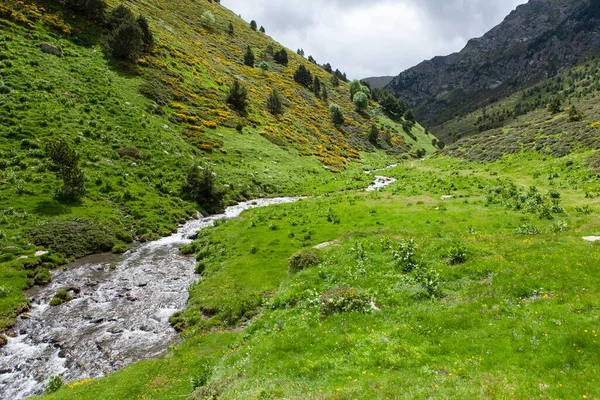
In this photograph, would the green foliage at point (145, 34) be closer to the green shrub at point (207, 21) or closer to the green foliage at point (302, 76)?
the green foliage at point (302, 76)

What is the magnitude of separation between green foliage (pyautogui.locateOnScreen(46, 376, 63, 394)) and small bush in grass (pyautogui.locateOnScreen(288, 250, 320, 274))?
1352 cm

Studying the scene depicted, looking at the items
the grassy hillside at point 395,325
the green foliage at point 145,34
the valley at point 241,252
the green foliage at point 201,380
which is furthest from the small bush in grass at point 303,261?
the green foliage at point 145,34

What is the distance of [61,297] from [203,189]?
23089 mm

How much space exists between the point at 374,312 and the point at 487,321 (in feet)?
15.1

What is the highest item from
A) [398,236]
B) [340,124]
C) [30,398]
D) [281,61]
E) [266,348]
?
[281,61]

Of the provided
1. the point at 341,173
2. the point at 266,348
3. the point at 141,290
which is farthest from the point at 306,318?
the point at 341,173

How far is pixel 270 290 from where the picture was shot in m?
23.0

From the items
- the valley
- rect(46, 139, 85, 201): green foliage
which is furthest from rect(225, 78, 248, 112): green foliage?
rect(46, 139, 85, 201): green foliage

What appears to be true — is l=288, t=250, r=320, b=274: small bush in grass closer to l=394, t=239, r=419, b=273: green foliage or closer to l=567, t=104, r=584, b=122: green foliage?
l=394, t=239, r=419, b=273: green foliage

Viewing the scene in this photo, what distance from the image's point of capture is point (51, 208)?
30.2 meters

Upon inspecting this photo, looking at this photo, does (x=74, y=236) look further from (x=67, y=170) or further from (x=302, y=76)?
(x=302, y=76)

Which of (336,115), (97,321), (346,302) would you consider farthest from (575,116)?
(97,321)

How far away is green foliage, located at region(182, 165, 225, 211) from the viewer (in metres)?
42.9

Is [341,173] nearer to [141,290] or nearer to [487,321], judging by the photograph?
[141,290]
